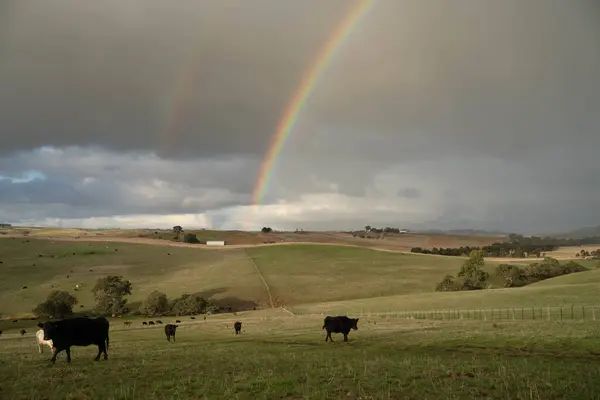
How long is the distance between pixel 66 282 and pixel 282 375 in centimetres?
9424

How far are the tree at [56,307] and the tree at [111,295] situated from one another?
16.4 feet

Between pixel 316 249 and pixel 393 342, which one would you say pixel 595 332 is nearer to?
pixel 393 342

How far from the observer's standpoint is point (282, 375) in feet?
55.2

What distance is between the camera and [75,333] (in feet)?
73.4

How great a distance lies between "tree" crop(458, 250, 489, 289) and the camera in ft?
302

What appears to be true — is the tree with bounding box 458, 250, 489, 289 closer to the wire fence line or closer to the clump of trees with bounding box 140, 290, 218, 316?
the wire fence line

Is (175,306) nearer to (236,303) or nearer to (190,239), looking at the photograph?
(236,303)

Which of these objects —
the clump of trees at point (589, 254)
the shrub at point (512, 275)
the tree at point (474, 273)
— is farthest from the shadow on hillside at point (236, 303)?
the clump of trees at point (589, 254)

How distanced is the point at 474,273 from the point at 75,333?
84.2m

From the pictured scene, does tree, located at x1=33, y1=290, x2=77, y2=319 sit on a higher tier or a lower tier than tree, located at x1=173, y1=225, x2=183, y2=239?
lower

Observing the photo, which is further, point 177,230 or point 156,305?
point 177,230

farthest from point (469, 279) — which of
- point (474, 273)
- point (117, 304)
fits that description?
point (117, 304)

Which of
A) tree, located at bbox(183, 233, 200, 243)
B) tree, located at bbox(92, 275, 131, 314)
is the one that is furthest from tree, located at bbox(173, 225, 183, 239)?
tree, located at bbox(92, 275, 131, 314)

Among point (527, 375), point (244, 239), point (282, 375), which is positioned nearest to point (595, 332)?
point (527, 375)
